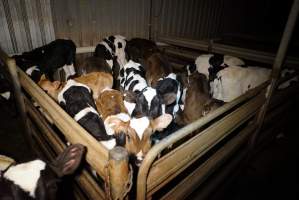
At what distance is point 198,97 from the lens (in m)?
3.54

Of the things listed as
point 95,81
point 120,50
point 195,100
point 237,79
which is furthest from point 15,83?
point 237,79

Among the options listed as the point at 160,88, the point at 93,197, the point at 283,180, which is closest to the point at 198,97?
the point at 160,88

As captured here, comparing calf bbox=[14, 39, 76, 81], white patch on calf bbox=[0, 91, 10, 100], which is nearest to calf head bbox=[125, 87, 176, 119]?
calf bbox=[14, 39, 76, 81]

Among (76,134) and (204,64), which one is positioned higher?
(76,134)

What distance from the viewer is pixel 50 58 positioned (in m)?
4.06

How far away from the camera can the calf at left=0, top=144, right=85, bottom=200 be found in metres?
1.38

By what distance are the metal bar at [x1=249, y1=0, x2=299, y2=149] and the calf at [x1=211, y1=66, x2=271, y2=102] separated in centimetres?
109

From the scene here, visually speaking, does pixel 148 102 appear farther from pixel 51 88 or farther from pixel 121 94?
pixel 51 88

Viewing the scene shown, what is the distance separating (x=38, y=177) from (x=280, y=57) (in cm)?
269

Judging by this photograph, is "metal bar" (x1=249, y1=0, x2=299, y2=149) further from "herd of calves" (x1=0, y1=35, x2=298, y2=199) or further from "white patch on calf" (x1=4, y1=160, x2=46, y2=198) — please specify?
"white patch on calf" (x1=4, y1=160, x2=46, y2=198)

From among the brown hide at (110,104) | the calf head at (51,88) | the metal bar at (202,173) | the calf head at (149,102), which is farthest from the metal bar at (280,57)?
the calf head at (51,88)

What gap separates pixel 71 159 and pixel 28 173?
368 mm

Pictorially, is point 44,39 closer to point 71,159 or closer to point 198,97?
point 198,97

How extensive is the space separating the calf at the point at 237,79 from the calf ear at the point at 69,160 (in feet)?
10.4
